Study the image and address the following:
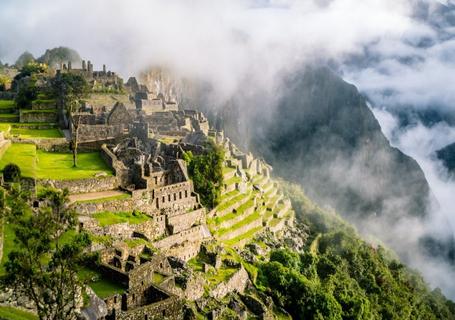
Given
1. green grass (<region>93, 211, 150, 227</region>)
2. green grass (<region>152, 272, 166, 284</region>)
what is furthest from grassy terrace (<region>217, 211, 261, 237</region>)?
green grass (<region>152, 272, 166, 284</region>)

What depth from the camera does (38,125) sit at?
185 ft

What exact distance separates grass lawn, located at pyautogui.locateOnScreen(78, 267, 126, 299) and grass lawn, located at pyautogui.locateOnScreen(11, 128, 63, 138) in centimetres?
2649

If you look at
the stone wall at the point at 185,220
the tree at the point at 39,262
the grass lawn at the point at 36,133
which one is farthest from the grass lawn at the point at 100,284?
the grass lawn at the point at 36,133

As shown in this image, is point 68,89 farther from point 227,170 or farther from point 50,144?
point 227,170

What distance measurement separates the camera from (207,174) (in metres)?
48.8

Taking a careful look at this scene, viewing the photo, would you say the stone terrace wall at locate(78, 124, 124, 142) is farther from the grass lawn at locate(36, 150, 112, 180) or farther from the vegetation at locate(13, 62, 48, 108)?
the vegetation at locate(13, 62, 48, 108)

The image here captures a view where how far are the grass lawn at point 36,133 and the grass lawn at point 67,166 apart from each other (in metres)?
4.89

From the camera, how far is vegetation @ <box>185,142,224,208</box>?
47.5 meters

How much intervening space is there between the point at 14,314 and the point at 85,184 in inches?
752

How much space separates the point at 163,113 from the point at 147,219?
29467mm

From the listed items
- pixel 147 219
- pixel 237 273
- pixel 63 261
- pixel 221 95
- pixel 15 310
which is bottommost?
pixel 221 95

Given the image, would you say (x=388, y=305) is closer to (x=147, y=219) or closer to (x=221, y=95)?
(x=147, y=219)

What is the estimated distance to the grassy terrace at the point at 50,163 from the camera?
3903 cm

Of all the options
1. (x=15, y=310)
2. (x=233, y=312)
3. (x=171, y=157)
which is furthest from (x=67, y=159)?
(x=15, y=310)
